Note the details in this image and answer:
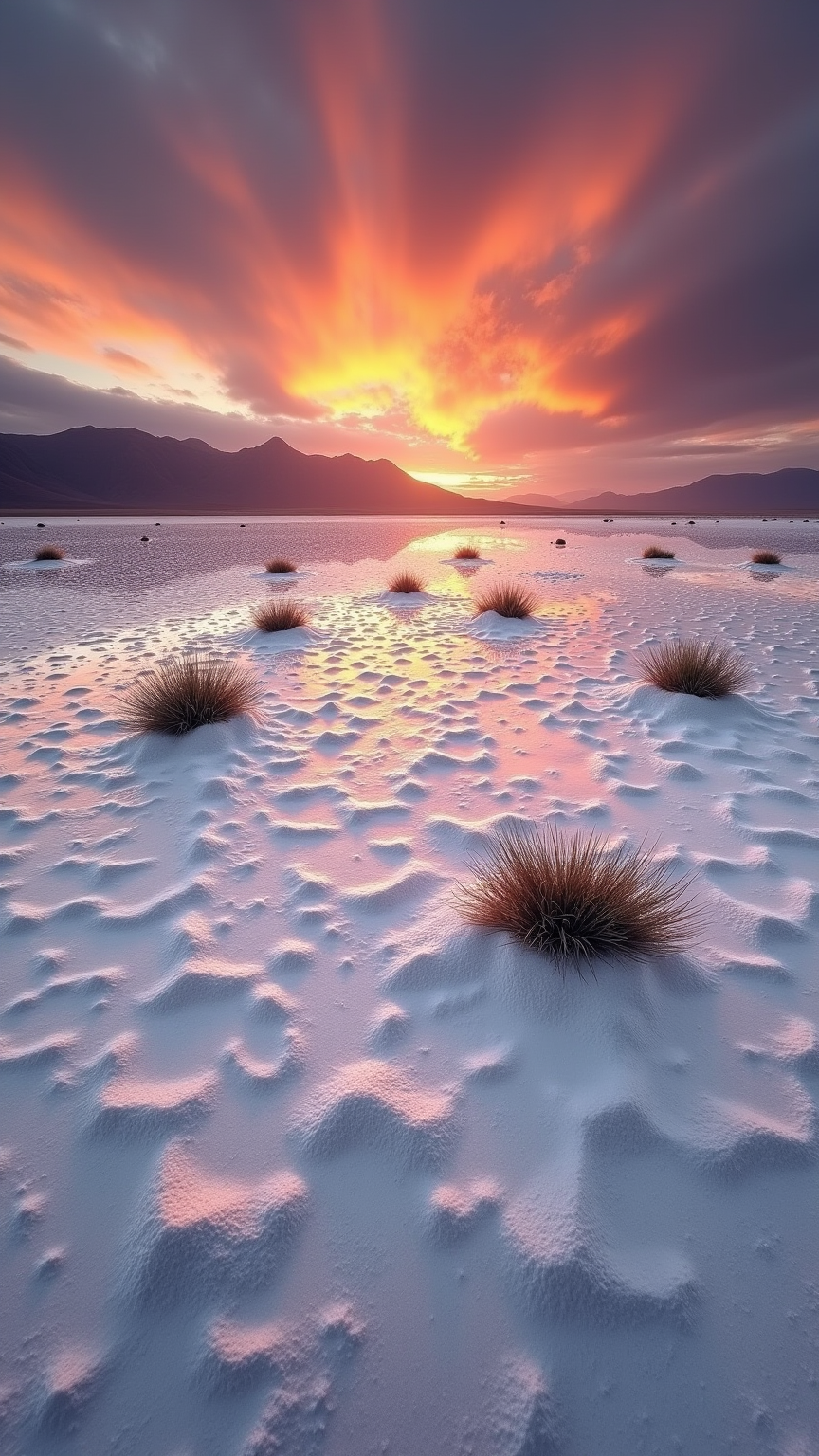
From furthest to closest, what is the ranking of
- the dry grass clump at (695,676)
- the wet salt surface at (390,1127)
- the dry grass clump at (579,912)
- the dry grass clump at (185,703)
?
the dry grass clump at (695,676) < the dry grass clump at (185,703) < the dry grass clump at (579,912) < the wet salt surface at (390,1127)

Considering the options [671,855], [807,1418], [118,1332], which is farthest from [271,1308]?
[671,855]

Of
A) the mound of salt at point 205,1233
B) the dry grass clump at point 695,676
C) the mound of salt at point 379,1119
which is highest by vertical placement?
the dry grass clump at point 695,676

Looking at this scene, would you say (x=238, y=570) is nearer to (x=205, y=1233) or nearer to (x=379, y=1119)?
(x=379, y=1119)

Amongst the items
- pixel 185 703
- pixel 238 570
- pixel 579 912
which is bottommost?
pixel 579 912

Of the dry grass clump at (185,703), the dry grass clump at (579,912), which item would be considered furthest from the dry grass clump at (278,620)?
the dry grass clump at (579,912)

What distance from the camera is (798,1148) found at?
5.45ft

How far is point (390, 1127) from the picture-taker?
1756 mm

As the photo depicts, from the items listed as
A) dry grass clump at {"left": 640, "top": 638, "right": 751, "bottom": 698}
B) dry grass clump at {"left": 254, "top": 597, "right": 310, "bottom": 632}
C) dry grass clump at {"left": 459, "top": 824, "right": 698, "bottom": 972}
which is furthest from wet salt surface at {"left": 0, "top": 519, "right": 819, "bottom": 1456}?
dry grass clump at {"left": 254, "top": 597, "right": 310, "bottom": 632}

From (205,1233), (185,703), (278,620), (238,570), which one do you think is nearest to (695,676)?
(185,703)

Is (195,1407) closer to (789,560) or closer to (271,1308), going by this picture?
(271,1308)

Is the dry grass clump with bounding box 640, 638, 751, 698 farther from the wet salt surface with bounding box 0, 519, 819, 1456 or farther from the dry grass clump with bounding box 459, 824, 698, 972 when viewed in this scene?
the dry grass clump with bounding box 459, 824, 698, 972

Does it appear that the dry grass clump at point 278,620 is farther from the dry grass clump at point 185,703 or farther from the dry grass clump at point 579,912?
the dry grass clump at point 579,912

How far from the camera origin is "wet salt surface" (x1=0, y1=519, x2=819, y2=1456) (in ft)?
4.11

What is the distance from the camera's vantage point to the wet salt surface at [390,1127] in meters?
1.25
